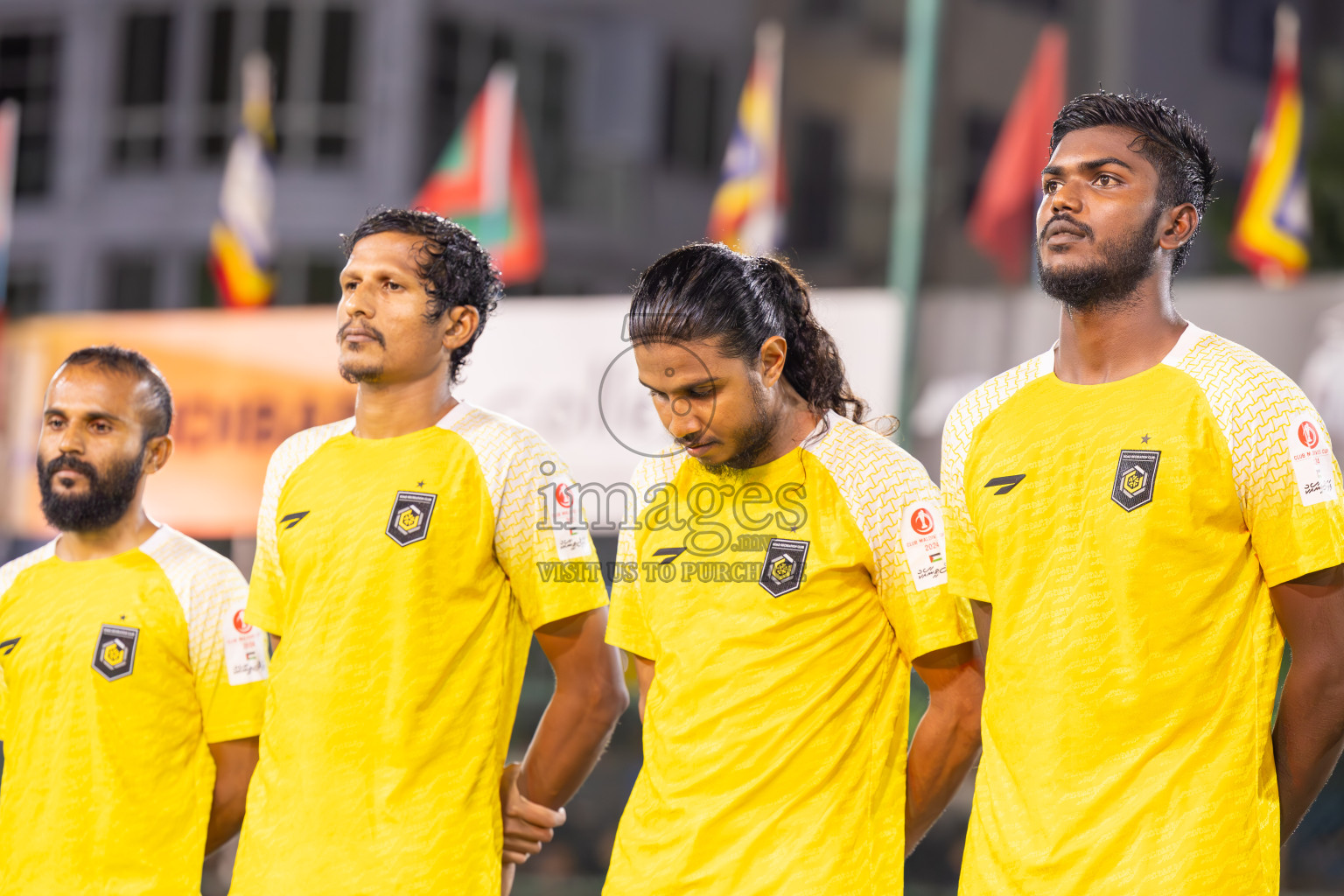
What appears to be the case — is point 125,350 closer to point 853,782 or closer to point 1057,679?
point 853,782

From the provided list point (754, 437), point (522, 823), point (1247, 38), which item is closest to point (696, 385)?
point (754, 437)

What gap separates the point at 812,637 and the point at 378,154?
18627 millimetres

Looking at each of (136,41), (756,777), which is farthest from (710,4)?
(756,777)

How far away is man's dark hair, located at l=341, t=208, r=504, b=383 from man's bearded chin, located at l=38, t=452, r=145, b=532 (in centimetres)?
88

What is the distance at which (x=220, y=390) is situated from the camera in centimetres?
1033

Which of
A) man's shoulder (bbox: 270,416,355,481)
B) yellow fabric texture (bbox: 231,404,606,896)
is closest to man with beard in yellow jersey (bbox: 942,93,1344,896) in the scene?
yellow fabric texture (bbox: 231,404,606,896)

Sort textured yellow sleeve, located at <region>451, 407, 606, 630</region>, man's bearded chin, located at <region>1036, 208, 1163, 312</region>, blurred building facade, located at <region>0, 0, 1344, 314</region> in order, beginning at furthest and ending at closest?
blurred building facade, located at <region>0, 0, 1344, 314</region>, textured yellow sleeve, located at <region>451, 407, 606, 630</region>, man's bearded chin, located at <region>1036, 208, 1163, 312</region>

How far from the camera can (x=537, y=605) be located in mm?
3623

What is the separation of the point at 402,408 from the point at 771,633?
1.09 meters

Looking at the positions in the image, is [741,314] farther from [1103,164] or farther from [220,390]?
[220,390]

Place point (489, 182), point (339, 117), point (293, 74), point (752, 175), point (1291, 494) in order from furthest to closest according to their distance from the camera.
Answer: point (339, 117) < point (293, 74) < point (489, 182) < point (752, 175) < point (1291, 494)

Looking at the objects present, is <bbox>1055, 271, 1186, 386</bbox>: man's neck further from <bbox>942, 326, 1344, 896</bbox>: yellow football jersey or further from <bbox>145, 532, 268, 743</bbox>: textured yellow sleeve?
<bbox>145, 532, 268, 743</bbox>: textured yellow sleeve

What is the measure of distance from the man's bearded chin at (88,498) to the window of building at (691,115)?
18.2 meters

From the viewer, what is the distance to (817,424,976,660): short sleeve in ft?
10.6
